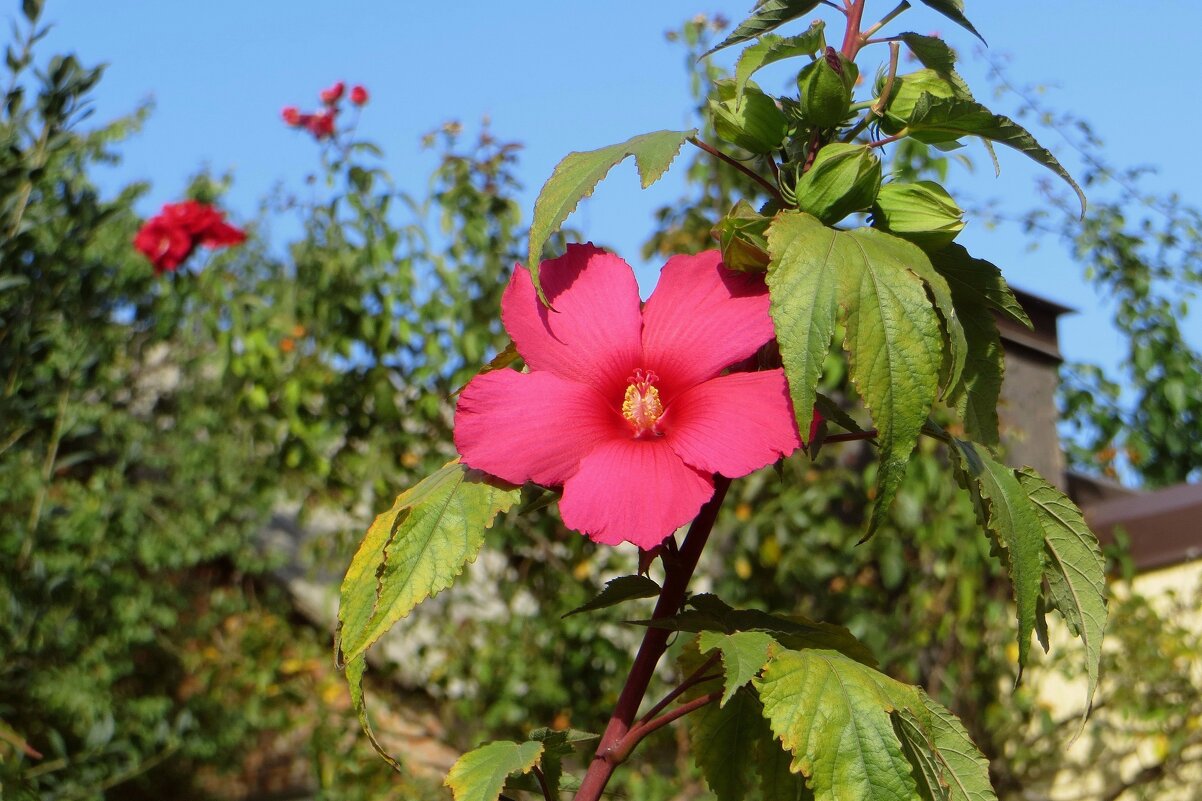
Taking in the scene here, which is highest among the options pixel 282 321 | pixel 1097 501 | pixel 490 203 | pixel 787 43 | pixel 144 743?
pixel 490 203

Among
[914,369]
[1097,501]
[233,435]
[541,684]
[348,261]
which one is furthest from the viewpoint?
[233,435]

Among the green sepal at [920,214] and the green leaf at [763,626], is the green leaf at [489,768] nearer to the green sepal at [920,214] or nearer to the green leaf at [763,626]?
the green leaf at [763,626]

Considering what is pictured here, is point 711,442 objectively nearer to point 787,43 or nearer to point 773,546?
point 787,43

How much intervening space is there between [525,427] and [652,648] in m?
0.17

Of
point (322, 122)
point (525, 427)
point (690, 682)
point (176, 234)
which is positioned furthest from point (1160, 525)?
point (525, 427)

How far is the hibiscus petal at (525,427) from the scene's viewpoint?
78cm

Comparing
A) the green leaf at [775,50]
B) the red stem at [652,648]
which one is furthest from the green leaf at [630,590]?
the green leaf at [775,50]

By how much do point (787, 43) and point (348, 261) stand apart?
276 centimetres

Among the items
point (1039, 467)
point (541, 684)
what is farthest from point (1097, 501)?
point (541, 684)

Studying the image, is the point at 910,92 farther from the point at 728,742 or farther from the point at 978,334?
the point at 728,742

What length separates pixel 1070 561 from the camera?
83 cm

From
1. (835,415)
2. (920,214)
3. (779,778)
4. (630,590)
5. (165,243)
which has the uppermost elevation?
(165,243)

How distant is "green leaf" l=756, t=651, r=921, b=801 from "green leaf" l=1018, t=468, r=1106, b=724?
6.7 inches

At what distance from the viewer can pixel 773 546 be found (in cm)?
318
